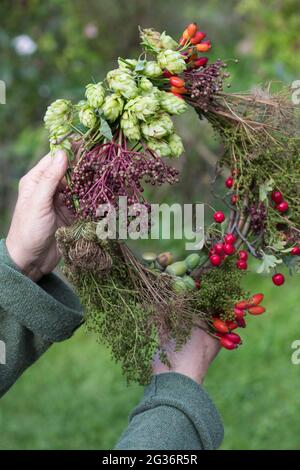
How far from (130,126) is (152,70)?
0.12 meters

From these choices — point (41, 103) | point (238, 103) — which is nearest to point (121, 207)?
A: point (238, 103)

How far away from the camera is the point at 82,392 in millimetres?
3082

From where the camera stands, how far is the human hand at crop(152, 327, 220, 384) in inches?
53.3

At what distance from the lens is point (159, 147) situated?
1.18 m

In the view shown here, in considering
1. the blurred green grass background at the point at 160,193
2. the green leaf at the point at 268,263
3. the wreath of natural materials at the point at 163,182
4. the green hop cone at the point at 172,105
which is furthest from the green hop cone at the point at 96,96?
the blurred green grass background at the point at 160,193

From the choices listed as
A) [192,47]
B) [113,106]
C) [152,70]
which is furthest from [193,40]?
[113,106]

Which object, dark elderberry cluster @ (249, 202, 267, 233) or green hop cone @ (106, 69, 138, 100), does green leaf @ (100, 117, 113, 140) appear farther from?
dark elderberry cluster @ (249, 202, 267, 233)

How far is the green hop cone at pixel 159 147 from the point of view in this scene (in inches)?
46.6

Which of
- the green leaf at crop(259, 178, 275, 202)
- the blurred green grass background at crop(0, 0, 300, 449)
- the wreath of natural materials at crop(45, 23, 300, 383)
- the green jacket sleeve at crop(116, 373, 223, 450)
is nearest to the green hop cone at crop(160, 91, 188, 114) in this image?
the wreath of natural materials at crop(45, 23, 300, 383)

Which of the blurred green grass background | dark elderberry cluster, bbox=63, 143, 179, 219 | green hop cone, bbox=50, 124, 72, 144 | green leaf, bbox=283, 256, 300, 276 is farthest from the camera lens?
the blurred green grass background

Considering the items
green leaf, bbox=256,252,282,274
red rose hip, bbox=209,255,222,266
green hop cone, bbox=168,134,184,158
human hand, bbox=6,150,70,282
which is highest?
green hop cone, bbox=168,134,184,158

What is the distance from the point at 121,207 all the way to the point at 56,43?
2818 mm

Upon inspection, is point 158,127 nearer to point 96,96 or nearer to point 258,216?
point 96,96

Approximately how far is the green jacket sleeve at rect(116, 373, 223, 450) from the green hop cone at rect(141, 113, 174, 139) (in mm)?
476
